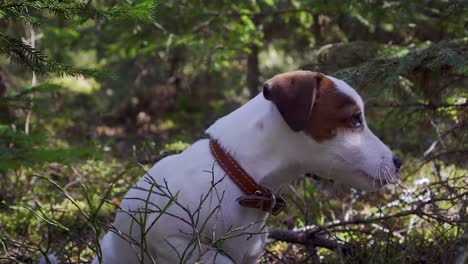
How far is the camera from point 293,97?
102 inches

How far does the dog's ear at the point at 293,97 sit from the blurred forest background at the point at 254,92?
667mm

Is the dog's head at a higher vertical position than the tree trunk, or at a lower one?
lower

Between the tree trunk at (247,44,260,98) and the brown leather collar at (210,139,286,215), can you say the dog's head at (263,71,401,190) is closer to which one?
the brown leather collar at (210,139,286,215)

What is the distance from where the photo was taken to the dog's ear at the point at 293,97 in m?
2.57

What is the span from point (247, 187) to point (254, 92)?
4.70m

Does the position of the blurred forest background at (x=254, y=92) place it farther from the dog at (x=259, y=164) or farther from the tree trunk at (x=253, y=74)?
the dog at (x=259, y=164)

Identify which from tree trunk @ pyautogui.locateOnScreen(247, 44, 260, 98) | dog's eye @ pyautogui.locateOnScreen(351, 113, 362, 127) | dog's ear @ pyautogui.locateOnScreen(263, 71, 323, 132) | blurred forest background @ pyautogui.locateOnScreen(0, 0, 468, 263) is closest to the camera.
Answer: dog's ear @ pyautogui.locateOnScreen(263, 71, 323, 132)

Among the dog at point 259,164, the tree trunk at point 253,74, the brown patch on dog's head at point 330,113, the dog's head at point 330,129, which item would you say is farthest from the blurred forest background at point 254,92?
the brown patch on dog's head at point 330,113

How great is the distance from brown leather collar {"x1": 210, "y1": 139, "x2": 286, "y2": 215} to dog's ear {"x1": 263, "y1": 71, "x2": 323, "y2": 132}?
1.03 feet

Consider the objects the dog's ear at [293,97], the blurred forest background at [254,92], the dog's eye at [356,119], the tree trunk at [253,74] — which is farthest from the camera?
the tree trunk at [253,74]

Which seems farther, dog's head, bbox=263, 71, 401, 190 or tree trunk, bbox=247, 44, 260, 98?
tree trunk, bbox=247, 44, 260, 98

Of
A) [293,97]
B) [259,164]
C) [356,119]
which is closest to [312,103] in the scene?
[293,97]

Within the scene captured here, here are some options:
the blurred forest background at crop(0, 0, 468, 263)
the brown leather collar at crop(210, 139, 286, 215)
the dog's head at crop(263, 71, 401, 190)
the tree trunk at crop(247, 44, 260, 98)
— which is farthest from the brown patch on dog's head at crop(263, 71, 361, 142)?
the tree trunk at crop(247, 44, 260, 98)

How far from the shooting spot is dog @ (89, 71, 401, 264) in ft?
8.57
